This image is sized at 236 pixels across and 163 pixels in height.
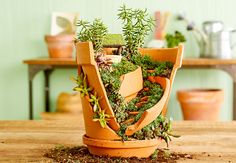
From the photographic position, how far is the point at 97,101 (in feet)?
3.49

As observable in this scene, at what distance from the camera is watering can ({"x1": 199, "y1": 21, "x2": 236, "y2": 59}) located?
3.96 metres

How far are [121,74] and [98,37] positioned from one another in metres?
0.09

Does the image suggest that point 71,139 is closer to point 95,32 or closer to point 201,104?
point 95,32

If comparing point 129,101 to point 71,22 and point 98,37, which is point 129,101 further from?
point 71,22

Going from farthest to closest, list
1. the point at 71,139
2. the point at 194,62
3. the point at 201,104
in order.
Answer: the point at 201,104
the point at 194,62
the point at 71,139

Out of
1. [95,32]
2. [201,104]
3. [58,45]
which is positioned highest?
[95,32]

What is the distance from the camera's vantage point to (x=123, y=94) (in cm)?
109

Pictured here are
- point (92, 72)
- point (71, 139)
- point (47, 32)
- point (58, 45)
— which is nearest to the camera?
point (92, 72)

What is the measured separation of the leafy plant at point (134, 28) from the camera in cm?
113

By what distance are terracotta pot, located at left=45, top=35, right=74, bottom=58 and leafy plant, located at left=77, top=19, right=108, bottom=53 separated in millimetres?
3006

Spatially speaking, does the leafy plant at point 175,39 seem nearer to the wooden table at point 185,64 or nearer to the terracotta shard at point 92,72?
the wooden table at point 185,64

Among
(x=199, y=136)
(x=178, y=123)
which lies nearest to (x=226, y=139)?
(x=199, y=136)

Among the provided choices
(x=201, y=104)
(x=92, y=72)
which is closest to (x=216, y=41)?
(x=201, y=104)

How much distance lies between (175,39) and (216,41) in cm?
32
